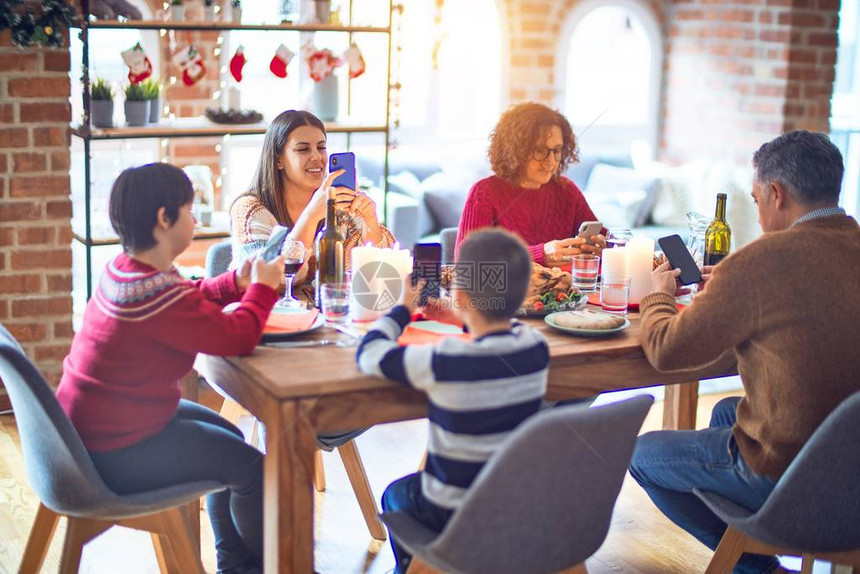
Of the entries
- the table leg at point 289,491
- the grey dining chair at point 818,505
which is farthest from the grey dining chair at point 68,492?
the grey dining chair at point 818,505

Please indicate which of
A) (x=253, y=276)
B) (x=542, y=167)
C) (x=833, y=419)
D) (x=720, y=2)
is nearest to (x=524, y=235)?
(x=542, y=167)

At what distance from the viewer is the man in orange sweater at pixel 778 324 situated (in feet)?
6.67

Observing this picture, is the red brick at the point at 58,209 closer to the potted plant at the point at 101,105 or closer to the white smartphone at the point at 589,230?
the potted plant at the point at 101,105

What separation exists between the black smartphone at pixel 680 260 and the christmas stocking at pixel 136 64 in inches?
84.6

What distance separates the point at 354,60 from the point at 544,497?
2.90 metres

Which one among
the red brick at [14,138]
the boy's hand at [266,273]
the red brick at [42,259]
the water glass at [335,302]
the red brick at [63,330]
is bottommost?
the red brick at [63,330]

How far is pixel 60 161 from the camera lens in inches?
145

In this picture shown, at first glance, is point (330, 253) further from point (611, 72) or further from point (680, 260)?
point (611, 72)

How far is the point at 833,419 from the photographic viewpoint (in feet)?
6.21

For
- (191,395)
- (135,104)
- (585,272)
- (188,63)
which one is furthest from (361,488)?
(188,63)

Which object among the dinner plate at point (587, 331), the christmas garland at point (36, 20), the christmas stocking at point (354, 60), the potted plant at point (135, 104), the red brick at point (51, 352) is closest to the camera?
the dinner plate at point (587, 331)

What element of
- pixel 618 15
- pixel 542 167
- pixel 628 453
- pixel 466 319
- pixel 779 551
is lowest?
pixel 779 551

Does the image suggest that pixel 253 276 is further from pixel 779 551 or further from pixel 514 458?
pixel 779 551

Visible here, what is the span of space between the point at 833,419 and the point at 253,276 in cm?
113
